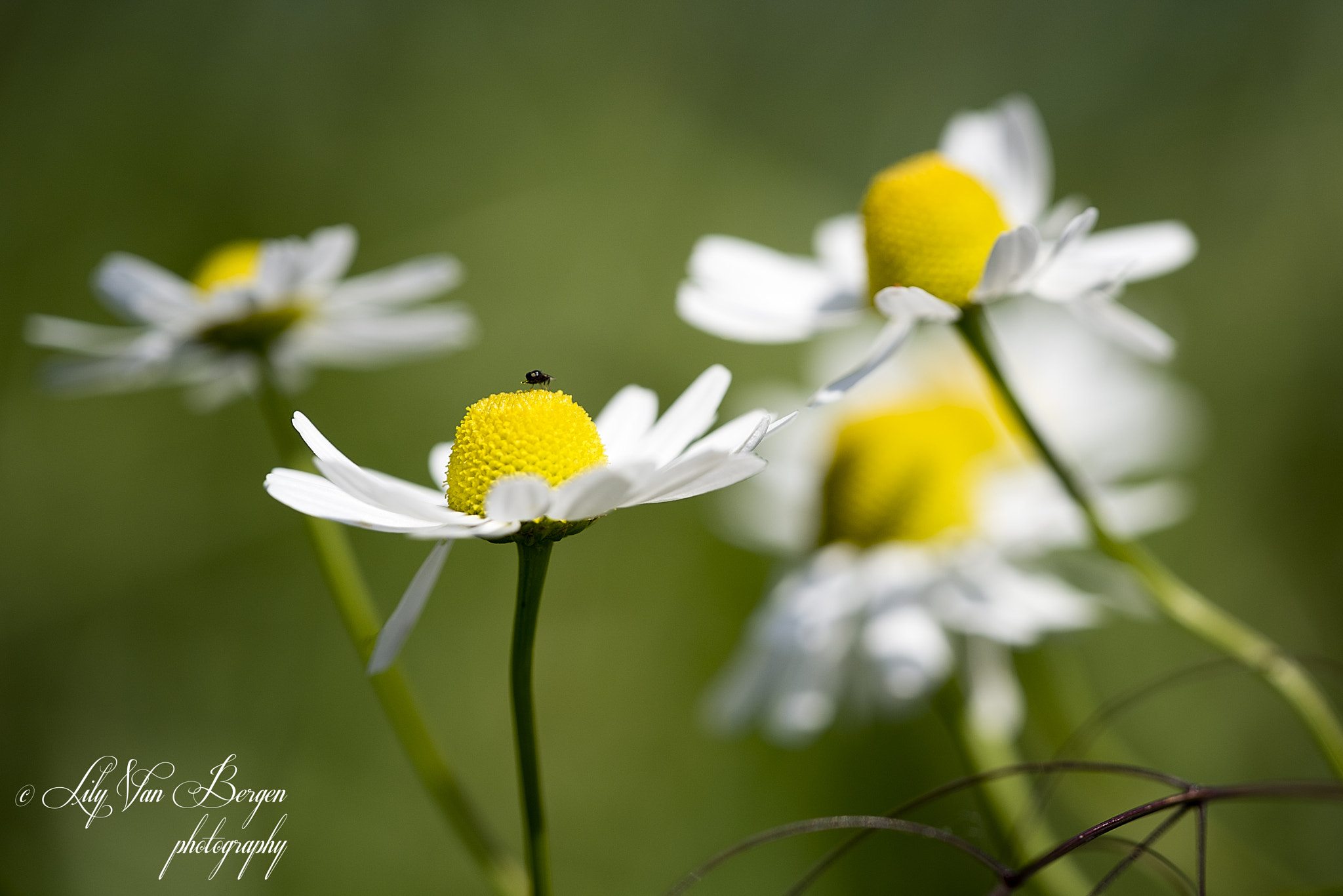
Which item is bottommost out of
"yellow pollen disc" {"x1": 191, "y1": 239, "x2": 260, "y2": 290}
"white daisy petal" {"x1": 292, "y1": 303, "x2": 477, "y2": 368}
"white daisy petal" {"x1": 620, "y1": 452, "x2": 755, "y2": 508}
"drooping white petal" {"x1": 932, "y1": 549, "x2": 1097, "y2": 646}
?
"drooping white petal" {"x1": 932, "y1": 549, "x2": 1097, "y2": 646}

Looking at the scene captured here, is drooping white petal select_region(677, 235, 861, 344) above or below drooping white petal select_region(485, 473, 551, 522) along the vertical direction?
above

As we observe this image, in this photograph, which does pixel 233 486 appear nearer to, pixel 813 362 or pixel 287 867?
pixel 287 867

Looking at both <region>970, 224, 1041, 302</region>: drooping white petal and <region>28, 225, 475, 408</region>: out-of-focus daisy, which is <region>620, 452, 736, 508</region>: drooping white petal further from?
<region>28, 225, 475, 408</region>: out-of-focus daisy

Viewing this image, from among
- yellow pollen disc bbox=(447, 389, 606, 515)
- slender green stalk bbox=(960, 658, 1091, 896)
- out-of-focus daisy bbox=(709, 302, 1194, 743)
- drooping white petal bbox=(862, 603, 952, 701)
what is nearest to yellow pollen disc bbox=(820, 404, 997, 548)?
out-of-focus daisy bbox=(709, 302, 1194, 743)

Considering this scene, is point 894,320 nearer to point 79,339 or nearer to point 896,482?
point 896,482

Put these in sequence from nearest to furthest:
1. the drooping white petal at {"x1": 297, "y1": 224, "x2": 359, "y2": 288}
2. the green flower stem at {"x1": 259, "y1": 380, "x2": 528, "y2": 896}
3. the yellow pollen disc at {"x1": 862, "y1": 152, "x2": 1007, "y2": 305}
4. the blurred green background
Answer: the green flower stem at {"x1": 259, "y1": 380, "x2": 528, "y2": 896}, the yellow pollen disc at {"x1": 862, "y1": 152, "x2": 1007, "y2": 305}, the drooping white petal at {"x1": 297, "y1": 224, "x2": 359, "y2": 288}, the blurred green background

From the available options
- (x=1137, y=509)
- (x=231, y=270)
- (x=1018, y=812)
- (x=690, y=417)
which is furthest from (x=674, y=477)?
(x=1137, y=509)
